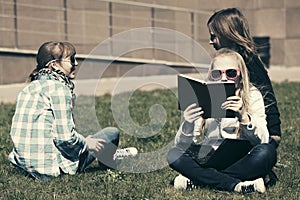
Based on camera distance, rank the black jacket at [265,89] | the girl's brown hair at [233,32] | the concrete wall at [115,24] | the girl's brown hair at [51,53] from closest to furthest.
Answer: the girl's brown hair at [233,32] < the black jacket at [265,89] < the girl's brown hair at [51,53] < the concrete wall at [115,24]

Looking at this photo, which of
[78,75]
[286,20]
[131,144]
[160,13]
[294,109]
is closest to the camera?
[131,144]

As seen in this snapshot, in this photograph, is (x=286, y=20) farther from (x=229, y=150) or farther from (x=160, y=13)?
(x=229, y=150)

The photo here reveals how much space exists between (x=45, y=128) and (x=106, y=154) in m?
0.77

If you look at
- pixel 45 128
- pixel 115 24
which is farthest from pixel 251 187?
pixel 115 24

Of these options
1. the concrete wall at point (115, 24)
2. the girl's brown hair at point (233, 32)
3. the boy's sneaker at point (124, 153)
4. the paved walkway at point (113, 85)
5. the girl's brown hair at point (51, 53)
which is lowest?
the boy's sneaker at point (124, 153)

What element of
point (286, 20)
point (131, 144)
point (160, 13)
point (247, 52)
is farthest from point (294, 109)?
point (286, 20)

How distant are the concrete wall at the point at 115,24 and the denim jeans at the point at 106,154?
733 cm

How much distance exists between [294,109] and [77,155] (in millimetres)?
5254

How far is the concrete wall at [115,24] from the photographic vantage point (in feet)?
46.0

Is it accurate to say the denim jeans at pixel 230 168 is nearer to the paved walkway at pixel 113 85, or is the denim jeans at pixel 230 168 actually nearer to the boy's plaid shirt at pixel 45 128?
the boy's plaid shirt at pixel 45 128

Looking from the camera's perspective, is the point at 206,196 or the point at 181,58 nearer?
the point at 206,196

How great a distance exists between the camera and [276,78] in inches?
640

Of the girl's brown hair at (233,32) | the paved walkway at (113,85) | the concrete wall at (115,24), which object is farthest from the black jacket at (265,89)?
the concrete wall at (115,24)

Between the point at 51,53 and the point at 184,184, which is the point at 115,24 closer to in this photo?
the point at 51,53
